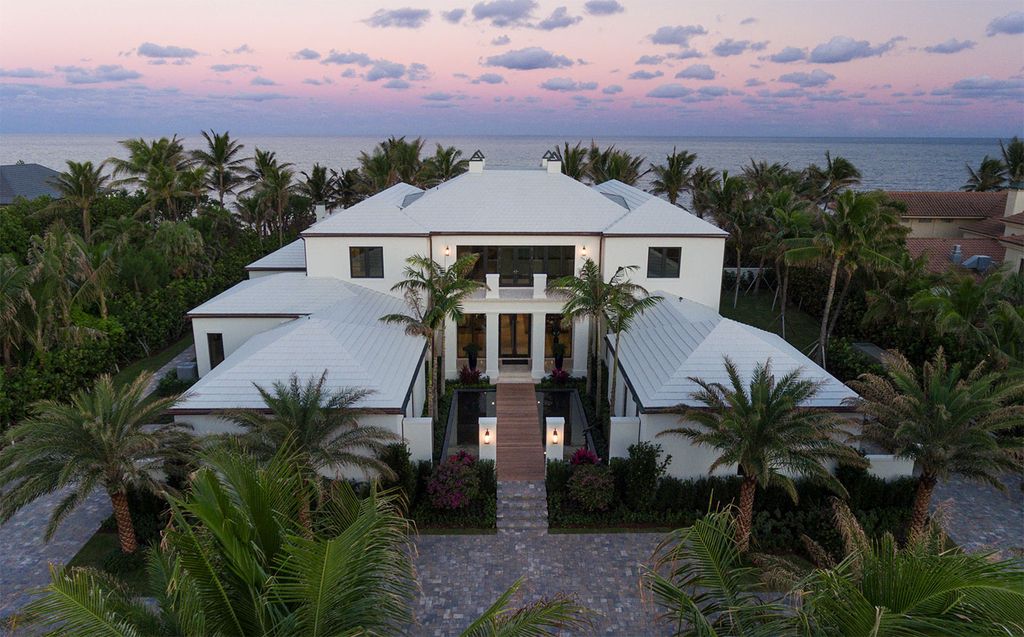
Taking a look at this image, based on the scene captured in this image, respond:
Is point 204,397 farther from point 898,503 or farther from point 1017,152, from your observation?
point 1017,152

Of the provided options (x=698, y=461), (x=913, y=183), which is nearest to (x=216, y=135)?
(x=698, y=461)

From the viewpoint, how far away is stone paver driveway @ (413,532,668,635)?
1311 centimetres

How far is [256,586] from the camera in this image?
6273 mm

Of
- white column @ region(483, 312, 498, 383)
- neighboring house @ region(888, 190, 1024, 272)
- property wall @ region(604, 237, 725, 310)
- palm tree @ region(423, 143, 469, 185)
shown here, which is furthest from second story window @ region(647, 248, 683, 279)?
palm tree @ region(423, 143, 469, 185)

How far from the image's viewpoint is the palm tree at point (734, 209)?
3425cm

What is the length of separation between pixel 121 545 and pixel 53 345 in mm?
10919

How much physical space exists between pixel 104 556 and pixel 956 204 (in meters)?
50.4

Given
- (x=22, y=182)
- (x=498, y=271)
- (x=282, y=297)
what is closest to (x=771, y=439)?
(x=498, y=271)

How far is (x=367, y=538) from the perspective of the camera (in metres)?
6.53

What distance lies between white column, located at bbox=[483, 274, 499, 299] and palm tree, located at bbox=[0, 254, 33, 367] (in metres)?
15.0

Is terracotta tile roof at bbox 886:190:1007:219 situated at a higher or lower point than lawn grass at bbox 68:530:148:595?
higher

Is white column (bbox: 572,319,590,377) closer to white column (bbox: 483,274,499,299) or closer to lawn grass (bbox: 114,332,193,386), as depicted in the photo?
white column (bbox: 483,274,499,299)

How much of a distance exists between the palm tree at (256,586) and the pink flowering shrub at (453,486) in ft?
30.1

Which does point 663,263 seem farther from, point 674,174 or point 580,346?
point 674,174
